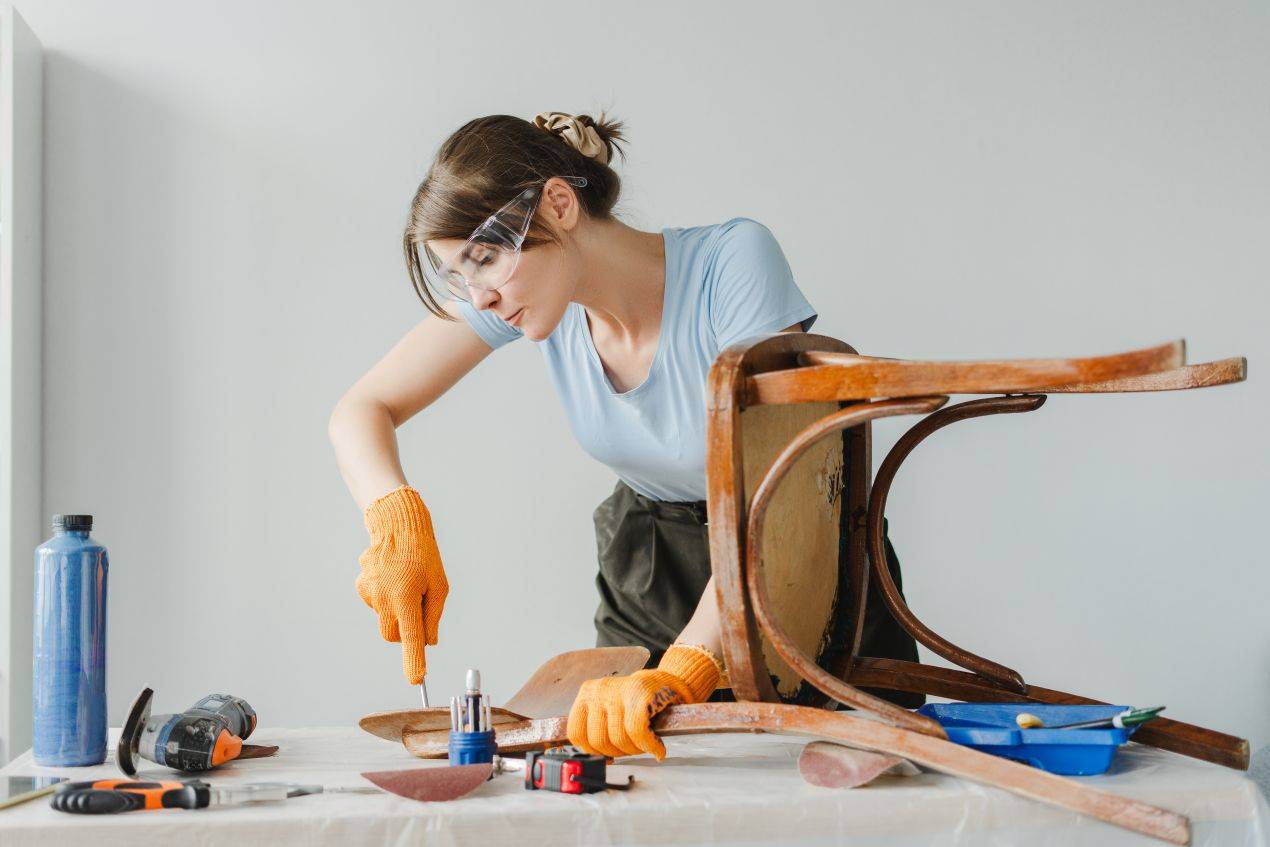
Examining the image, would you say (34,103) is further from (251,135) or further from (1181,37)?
(1181,37)

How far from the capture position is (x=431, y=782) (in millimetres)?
852

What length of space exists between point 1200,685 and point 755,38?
184cm

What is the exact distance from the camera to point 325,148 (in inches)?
93.5

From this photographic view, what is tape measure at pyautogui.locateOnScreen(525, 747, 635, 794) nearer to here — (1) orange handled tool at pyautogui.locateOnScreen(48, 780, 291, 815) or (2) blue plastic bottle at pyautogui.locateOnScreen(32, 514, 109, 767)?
(1) orange handled tool at pyautogui.locateOnScreen(48, 780, 291, 815)

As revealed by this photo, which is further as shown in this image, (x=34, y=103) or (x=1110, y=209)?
(x=1110, y=209)

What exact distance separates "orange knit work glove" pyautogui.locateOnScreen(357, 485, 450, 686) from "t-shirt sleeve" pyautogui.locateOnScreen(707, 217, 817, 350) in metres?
0.44

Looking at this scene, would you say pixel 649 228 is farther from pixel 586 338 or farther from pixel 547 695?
pixel 547 695

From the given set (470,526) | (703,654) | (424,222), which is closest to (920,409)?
(703,654)

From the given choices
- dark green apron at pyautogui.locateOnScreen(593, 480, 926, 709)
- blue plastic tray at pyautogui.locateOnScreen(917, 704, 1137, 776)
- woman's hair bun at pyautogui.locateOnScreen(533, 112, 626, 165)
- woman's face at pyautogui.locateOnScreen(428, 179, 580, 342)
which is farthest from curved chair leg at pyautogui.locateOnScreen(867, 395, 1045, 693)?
woman's hair bun at pyautogui.locateOnScreen(533, 112, 626, 165)

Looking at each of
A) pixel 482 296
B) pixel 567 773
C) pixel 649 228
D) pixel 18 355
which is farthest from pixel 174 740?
pixel 649 228

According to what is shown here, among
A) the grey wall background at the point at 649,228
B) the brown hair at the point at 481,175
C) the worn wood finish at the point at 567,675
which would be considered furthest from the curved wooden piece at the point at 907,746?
the grey wall background at the point at 649,228

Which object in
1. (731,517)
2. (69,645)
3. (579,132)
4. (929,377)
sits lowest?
(69,645)

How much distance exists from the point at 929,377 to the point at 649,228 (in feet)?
5.36

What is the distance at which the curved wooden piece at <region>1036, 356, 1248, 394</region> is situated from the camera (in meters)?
0.89
